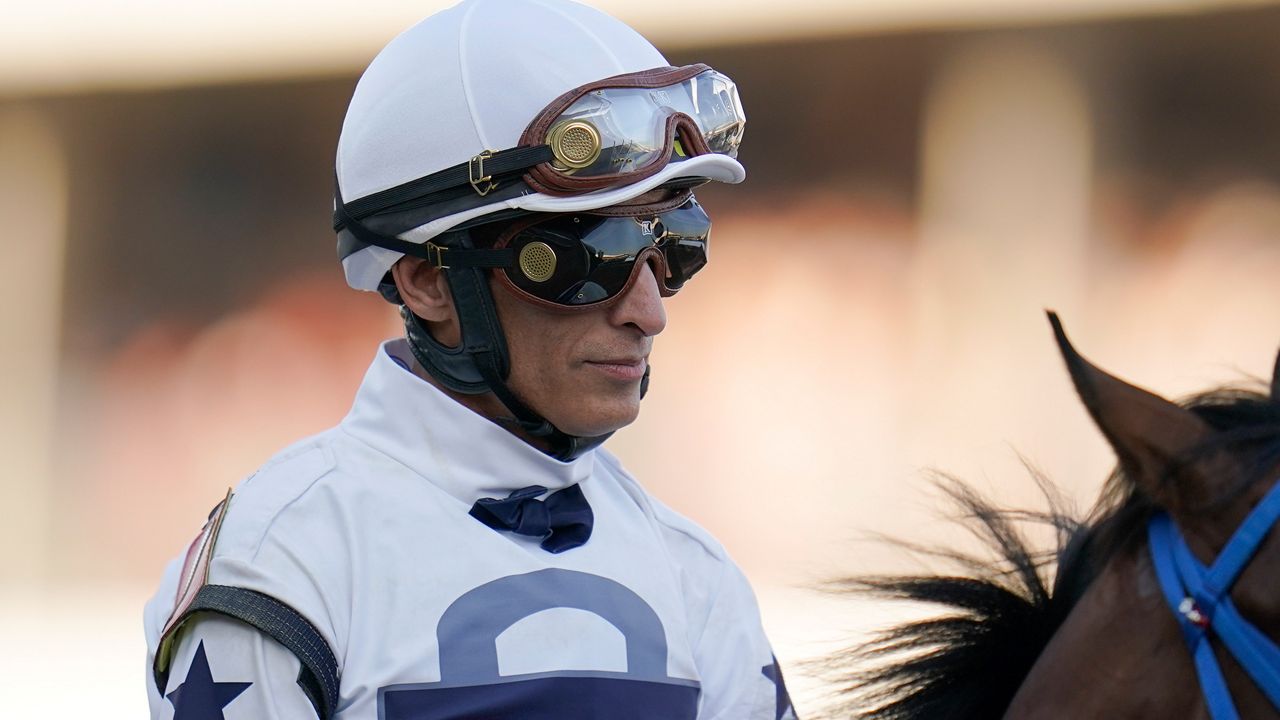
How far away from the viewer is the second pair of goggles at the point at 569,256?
4.33 ft

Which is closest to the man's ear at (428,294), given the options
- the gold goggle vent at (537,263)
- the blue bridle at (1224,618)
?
the gold goggle vent at (537,263)

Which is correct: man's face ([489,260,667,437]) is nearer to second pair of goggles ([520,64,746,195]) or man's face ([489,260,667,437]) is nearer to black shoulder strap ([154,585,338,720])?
second pair of goggles ([520,64,746,195])

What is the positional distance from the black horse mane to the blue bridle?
0.17 meters

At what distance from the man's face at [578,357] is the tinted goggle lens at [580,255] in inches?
0.9

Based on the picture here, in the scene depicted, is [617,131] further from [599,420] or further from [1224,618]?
[1224,618]

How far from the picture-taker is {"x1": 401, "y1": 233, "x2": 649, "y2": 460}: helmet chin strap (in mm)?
1348

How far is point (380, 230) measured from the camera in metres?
1.39

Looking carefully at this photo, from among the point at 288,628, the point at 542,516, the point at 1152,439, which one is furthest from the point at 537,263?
the point at 1152,439

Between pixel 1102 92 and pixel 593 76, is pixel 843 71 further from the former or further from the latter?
pixel 593 76

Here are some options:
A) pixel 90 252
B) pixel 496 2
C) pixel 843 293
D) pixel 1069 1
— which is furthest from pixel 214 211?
pixel 496 2

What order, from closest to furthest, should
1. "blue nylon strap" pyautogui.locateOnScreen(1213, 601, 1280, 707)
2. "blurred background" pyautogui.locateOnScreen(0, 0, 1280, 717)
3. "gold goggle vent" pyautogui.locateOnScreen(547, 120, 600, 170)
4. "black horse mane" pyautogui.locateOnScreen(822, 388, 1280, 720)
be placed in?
"blue nylon strap" pyautogui.locateOnScreen(1213, 601, 1280, 707) → "gold goggle vent" pyautogui.locateOnScreen(547, 120, 600, 170) → "black horse mane" pyautogui.locateOnScreen(822, 388, 1280, 720) → "blurred background" pyautogui.locateOnScreen(0, 0, 1280, 717)

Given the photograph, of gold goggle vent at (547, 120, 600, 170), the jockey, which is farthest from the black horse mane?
gold goggle vent at (547, 120, 600, 170)

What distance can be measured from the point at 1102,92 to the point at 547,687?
357 cm

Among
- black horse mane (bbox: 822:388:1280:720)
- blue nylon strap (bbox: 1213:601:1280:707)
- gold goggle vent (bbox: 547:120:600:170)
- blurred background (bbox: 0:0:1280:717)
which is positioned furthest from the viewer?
blurred background (bbox: 0:0:1280:717)
